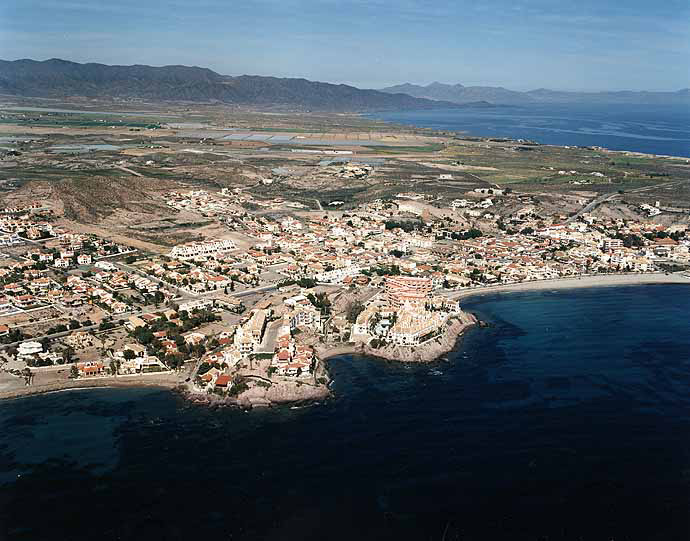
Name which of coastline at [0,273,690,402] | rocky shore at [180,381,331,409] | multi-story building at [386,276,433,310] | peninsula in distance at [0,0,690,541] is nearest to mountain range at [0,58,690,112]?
peninsula in distance at [0,0,690,541]

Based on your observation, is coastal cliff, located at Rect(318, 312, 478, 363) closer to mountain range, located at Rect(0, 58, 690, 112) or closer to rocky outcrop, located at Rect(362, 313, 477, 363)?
rocky outcrop, located at Rect(362, 313, 477, 363)

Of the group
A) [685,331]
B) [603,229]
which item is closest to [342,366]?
[685,331]

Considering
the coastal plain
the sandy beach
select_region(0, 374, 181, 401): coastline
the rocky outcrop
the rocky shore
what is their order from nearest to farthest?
the rocky shore
select_region(0, 374, 181, 401): coastline
the coastal plain
the rocky outcrop
the sandy beach

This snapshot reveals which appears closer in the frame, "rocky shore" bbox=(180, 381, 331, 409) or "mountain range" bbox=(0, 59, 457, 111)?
"rocky shore" bbox=(180, 381, 331, 409)

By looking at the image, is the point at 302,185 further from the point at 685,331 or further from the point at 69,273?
the point at 685,331

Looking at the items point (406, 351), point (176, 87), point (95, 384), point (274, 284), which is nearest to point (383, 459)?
point (406, 351)

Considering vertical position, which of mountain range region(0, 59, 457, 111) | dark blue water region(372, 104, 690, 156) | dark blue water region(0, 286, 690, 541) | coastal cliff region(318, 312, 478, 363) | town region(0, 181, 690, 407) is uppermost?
mountain range region(0, 59, 457, 111)
